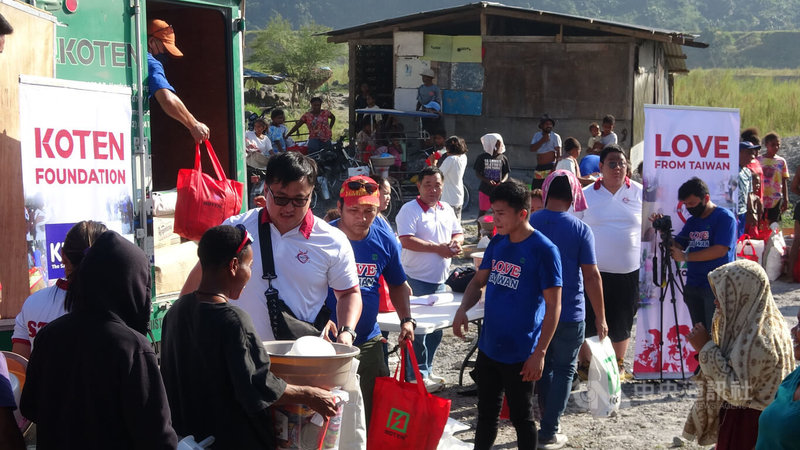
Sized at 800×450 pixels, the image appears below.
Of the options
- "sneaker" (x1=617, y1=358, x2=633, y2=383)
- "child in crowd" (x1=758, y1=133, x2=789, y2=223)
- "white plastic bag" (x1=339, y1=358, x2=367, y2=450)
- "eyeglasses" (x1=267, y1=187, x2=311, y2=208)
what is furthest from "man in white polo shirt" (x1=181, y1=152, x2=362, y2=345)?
"child in crowd" (x1=758, y1=133, x2=789, y2=223)

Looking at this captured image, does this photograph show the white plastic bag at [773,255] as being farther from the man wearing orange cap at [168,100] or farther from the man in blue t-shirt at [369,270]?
the man wearing orange cap at [168,100]

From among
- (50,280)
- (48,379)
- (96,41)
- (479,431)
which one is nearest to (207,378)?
(48,379)

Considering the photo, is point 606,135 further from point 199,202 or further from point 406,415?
point 406,415

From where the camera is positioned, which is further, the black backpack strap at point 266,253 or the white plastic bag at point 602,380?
the white plastic bag at point 602,380

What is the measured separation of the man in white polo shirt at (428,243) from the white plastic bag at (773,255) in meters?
5.87

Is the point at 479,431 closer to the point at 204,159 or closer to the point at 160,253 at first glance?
the point at 160,253

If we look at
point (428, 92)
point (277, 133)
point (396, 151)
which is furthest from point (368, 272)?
point (428, 92)

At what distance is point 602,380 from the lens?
652 cm

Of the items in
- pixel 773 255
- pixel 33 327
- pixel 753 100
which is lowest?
pixel 773 255

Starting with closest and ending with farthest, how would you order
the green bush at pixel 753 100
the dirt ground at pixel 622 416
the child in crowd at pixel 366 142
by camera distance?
the dirt ground at pixel 622 416 → the child in crowd at pixel 366 142 → the green bush at pixel 753 100

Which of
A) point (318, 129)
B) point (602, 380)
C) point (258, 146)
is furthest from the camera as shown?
point (318, 129)

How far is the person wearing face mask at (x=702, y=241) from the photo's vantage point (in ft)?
A: 22.7

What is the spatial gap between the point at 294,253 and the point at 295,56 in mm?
46703

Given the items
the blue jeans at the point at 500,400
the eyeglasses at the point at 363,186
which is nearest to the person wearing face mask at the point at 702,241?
the blue jeans at the point at 500,400
